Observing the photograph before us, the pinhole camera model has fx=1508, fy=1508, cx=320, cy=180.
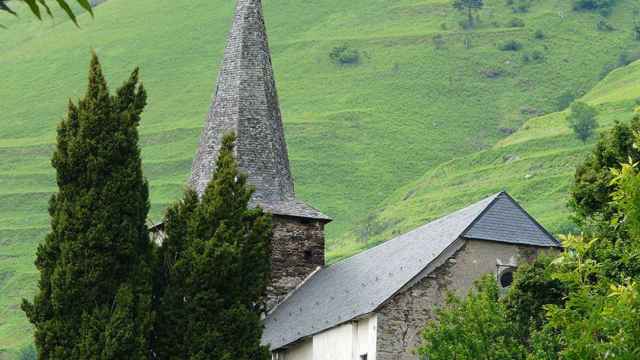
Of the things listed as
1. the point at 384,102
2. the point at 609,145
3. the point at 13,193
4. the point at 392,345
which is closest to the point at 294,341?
the point at 392,345

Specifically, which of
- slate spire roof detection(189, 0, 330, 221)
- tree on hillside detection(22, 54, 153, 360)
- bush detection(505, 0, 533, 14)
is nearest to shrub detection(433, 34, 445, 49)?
bush detection(505, 0, 533, 14)

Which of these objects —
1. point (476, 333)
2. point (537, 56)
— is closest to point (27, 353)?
point (476, 333)

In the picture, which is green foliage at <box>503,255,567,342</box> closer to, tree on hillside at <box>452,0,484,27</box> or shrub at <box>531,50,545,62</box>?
shrub at <box>531,50,545,62</box>

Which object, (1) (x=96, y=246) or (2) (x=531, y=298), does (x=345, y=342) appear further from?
(1) (x=96, y=246)

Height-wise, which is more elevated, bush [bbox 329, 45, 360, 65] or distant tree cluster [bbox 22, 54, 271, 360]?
bush [bbox 329, 45, 360, 65]

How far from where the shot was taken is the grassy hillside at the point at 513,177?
13088 centimetres

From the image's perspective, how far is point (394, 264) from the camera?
39.6 m

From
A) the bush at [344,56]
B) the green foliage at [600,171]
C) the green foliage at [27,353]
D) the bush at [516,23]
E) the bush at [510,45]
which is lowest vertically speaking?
the green foliage at [27,353]

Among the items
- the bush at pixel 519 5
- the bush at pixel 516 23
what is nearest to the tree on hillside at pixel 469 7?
the bush at pixel 519 5

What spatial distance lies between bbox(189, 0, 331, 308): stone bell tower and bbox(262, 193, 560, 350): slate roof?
3190mm

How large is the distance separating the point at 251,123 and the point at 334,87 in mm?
125280

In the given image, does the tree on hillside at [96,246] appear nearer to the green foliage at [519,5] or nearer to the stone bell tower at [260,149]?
the stone bell tower at [260,149]

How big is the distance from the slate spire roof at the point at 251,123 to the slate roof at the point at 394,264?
4642 mm

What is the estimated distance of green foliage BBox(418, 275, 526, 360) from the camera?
31.3m
